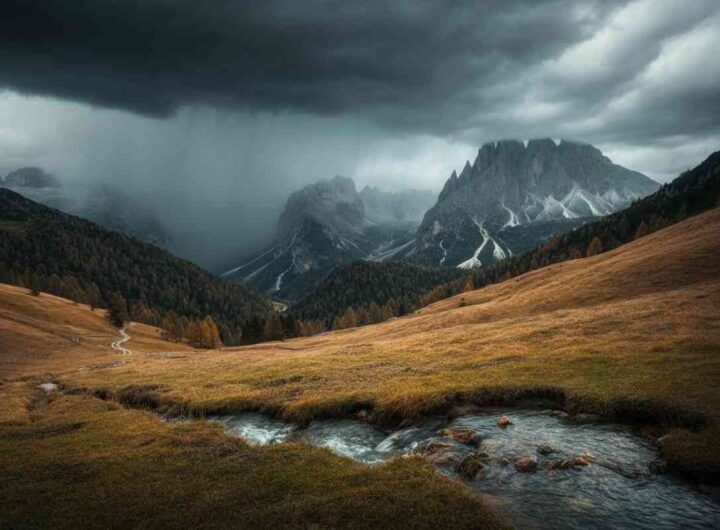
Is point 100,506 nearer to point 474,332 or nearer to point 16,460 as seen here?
point 16,460

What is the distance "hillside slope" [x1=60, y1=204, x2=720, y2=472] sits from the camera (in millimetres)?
24062

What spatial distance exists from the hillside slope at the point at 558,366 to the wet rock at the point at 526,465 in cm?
563

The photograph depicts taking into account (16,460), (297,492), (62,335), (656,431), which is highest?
(62,335)

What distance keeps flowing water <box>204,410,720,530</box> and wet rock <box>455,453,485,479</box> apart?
26 cm

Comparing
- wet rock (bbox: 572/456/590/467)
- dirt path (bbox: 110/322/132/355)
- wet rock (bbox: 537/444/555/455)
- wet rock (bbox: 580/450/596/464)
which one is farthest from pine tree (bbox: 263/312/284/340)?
wet rock (bbox: 572/456/590/467)

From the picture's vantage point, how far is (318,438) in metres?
25.9

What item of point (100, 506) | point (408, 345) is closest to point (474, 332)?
point (408, 345)

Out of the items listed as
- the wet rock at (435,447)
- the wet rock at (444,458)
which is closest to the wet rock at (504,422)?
the wet rock at (435,447)

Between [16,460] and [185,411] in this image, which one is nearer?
[16,460]

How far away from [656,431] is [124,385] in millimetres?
45711

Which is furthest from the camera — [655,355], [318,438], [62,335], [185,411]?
[62,335]

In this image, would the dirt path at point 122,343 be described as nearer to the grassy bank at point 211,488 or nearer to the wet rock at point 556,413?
the grassy bank at point 211,488

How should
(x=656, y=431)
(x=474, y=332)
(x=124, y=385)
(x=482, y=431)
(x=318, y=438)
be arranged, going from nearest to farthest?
1. (x=656, y=431)
2. (x=482, y=431)
3. (x=318, y=438)
4. (x=124, y=385)
5. (x=474, y=332)

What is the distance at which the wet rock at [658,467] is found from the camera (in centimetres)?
1761
